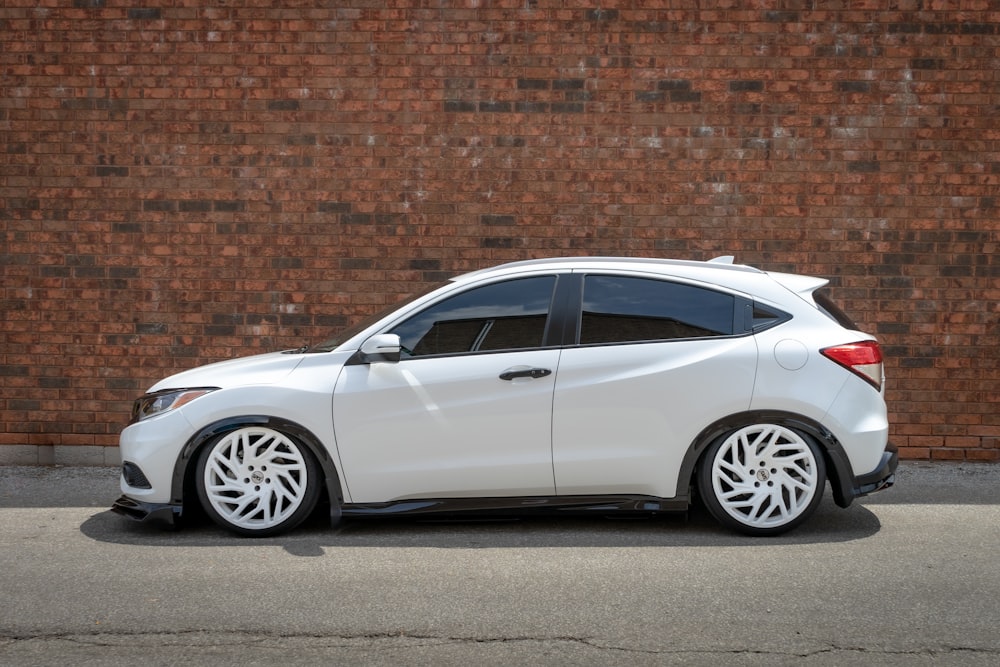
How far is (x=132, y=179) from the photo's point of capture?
28.5ft

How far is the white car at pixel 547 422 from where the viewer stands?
233 inches

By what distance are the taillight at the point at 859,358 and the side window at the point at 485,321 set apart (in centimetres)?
166

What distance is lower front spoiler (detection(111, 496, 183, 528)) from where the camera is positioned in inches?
237

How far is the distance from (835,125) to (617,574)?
4898 millimetres

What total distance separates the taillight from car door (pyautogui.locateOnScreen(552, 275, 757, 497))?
46 cm

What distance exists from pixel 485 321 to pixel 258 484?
1.62 metres

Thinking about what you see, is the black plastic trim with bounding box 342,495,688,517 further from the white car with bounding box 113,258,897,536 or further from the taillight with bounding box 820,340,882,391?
the taillight with bounding box 820,340,882,391

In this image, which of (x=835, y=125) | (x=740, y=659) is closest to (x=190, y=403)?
(x=740, y=659)

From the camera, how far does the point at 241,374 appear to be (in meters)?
6.14

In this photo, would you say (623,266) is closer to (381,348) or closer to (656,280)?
(656,280)

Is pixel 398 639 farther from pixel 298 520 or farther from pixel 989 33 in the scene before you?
pixel 989 33

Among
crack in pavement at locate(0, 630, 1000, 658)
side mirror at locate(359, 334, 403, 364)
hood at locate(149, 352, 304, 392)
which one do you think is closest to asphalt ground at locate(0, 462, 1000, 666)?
crack in pavement at locate(0, 630, 1000, 658)

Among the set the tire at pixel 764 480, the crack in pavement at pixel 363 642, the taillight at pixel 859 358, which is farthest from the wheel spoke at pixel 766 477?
the crack in pavement at pixel 363 642

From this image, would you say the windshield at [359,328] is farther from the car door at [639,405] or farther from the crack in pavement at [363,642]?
the crack in pavement at [363,642]
